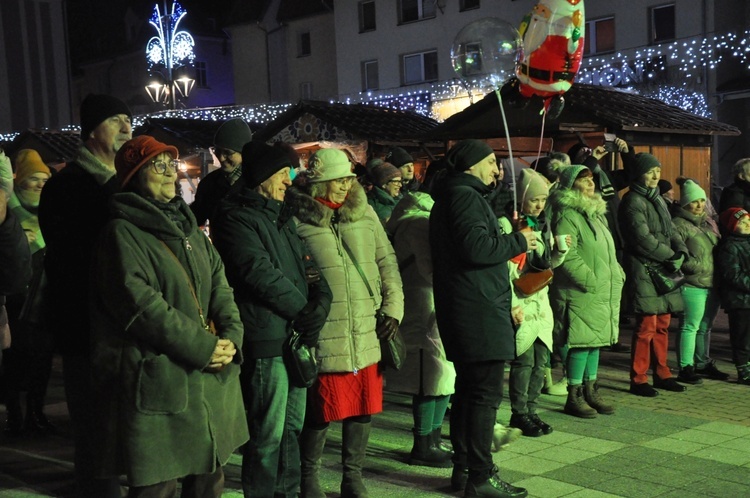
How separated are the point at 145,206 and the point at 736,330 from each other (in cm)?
688

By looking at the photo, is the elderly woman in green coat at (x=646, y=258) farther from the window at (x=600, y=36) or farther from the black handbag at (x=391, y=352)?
the window at (x=600, y=36)

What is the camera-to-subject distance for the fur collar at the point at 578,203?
25.5 ft

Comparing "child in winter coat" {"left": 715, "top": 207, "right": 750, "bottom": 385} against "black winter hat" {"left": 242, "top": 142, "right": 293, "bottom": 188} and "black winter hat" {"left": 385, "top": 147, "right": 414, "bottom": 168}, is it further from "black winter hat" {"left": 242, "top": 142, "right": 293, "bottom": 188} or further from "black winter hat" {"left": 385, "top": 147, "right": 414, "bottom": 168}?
"black winter hat" {"left": 242, "top": 142, "right": 293, "bottom": 188}

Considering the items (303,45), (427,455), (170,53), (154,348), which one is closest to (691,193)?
(427,455)

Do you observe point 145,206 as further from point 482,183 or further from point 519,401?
point 519,401

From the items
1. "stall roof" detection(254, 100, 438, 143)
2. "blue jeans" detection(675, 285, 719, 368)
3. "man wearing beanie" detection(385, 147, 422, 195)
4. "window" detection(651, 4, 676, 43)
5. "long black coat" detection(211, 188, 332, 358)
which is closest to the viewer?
"long black coat" detection(211, 188, 332, 358)

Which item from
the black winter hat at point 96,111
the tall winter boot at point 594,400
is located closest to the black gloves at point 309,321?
the black winter hat at point 96,111

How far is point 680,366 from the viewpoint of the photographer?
9.16 m

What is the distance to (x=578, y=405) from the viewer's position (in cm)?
769

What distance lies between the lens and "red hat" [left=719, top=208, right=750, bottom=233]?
920cm

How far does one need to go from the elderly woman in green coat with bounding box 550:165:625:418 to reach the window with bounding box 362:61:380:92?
33473 mm

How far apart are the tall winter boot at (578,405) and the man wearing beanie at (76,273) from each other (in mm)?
4163

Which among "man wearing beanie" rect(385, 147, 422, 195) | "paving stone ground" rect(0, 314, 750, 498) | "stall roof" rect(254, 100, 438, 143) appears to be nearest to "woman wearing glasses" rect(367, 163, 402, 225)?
"man wearing beanie" rect(385, 147, 422, 195)

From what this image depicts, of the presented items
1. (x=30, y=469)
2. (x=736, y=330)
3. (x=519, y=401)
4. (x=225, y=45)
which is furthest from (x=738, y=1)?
(x=225, y=45)
